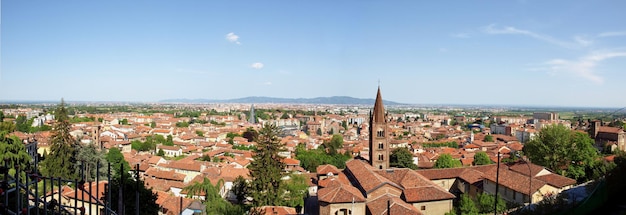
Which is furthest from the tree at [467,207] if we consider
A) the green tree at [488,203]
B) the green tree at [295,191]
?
the green tree at [295,191]

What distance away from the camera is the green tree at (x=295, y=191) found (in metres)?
25.5

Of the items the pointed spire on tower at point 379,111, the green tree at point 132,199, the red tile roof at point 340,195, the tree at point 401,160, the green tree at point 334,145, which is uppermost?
the pointed spire on tower at point 379,111

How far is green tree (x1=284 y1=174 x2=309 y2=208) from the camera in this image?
2548cm

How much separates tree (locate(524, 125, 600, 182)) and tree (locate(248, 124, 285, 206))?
19.7 metres

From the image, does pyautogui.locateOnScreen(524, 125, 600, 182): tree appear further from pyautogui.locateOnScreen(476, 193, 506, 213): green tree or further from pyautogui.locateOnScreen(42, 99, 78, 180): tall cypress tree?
pyautogui.locateOnScreen(42, 99, 78, 180): tall cypress tree

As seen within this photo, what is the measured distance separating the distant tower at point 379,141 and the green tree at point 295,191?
625 cm

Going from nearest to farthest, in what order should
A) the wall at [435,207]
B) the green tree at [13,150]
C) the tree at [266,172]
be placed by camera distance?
the green tree at [13,150]
the wall at [435,207]
the tree at [266,172]

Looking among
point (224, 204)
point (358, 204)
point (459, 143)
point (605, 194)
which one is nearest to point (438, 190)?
point (358, 204)

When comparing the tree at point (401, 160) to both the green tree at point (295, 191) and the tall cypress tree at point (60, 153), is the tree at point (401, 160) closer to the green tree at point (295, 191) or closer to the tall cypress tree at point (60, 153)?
the green tree at point (295, 191)

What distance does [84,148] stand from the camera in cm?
3039

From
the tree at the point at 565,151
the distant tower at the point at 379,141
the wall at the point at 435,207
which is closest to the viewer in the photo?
the wall at the point at 435,207

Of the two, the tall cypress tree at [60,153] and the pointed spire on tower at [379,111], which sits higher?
the pointed spire on tower at [379,111]

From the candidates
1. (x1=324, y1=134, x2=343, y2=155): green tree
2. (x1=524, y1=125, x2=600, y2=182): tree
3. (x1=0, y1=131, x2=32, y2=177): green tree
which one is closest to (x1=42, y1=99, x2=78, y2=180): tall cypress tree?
(x1=0, y1=131, x2=32, y2=177): green tree

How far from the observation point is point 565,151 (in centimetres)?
2669
